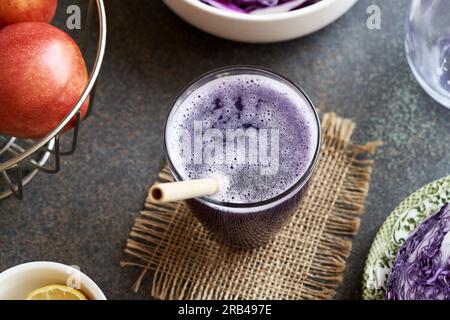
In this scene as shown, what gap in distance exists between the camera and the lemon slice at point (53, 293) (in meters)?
0.90

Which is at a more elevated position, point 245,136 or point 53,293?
point 245,136

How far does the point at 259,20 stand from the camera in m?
1.00

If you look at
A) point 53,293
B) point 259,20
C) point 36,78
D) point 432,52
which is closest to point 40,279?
point 53,293

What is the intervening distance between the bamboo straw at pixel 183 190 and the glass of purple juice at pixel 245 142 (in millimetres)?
34

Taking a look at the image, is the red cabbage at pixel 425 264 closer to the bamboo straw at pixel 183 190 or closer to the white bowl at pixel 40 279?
the bamboo straw at pixel 183 190

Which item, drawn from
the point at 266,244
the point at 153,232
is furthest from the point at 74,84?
the point at 266,244

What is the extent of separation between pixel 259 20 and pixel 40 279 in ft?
1.53

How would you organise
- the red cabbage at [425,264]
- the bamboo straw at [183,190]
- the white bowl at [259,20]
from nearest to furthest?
the bamboo straw at [183,190]
the red cabbage at [425,264]
the white bowl at [259,20]

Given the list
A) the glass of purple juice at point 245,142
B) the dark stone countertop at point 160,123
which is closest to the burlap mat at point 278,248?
the dark stone countertop at point 160,123

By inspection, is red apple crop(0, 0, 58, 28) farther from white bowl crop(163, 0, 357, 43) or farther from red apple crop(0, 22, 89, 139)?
white bowl crop(163, 0, 357, 43)

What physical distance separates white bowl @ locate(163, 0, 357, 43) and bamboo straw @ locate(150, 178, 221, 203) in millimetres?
291

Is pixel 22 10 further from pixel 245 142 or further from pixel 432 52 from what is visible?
pixel 432 52

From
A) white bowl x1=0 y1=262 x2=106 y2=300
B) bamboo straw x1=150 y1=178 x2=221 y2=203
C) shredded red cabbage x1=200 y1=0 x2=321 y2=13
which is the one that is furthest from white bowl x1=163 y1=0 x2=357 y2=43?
white bowl x1=0 y1=262 x2=106 y2=300
